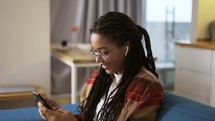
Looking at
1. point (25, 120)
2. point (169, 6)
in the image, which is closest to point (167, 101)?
point (25, 120)

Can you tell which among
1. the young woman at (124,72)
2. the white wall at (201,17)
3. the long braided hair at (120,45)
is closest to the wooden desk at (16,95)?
the young woman at (124,72)

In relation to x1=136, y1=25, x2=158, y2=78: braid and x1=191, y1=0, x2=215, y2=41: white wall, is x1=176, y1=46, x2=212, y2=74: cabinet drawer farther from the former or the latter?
x1=136, y1=25, x2=158, y2=78: braid

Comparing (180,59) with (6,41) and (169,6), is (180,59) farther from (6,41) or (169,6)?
(6,41)

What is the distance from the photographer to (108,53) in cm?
133

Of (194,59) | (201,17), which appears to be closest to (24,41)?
(194,59)

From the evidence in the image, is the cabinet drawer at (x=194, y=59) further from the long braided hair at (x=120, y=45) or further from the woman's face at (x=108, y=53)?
the woman's face at (x=108, y=53)

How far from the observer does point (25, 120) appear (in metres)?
1.78

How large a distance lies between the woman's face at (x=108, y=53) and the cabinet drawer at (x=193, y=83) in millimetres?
1674

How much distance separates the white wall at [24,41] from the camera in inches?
109

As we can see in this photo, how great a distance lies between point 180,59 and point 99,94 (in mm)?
1833

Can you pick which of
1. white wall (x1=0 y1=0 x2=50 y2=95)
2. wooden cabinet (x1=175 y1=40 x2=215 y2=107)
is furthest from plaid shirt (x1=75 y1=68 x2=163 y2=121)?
white wall (x1=0 y1=0 x2=50 y2=95)

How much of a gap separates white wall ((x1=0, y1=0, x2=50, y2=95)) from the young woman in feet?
4.94

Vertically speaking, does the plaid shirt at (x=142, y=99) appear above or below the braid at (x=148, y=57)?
below

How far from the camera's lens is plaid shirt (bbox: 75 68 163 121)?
1215mm
